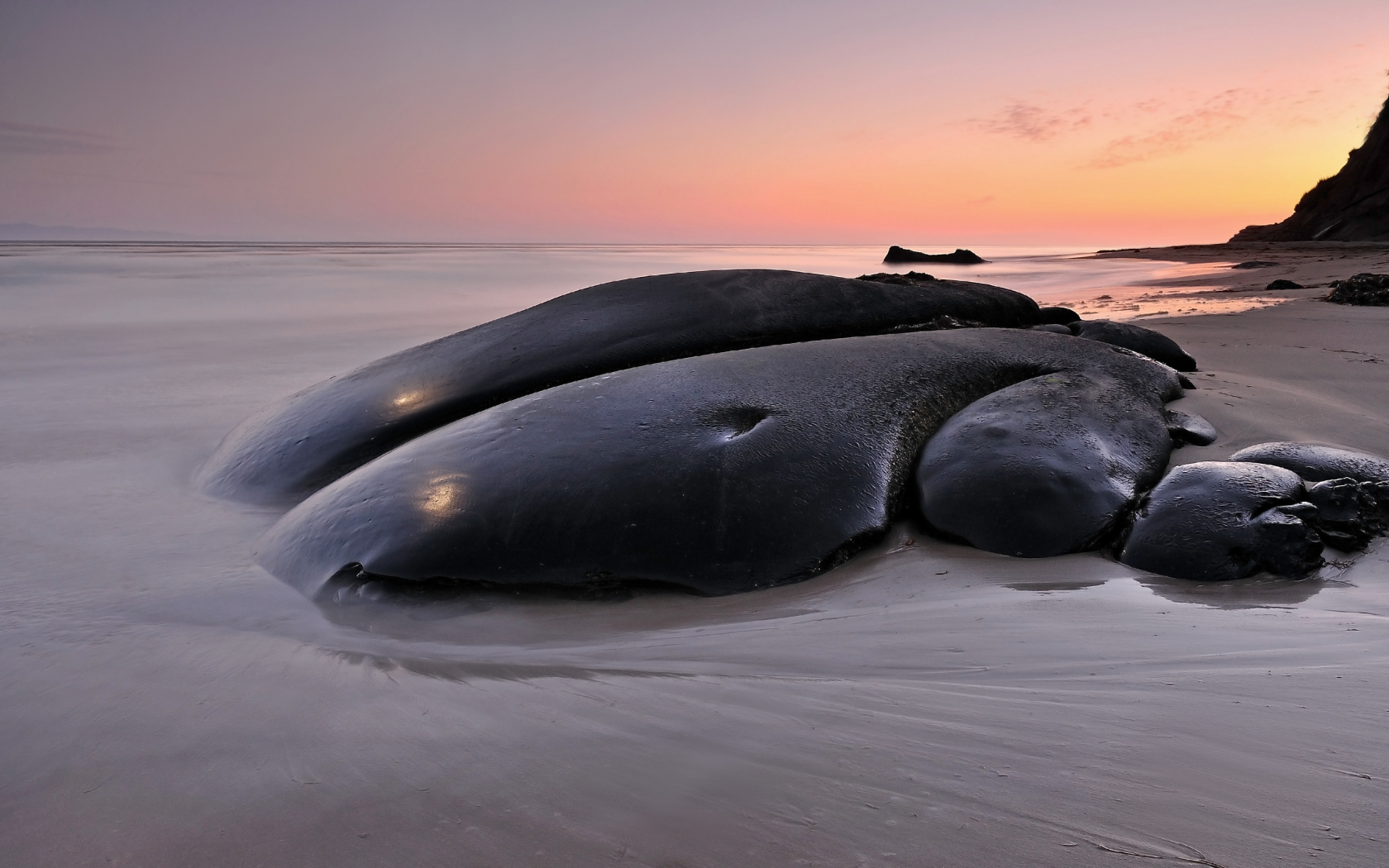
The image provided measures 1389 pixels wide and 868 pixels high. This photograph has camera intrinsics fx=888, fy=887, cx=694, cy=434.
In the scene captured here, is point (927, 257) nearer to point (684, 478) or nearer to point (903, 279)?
point (903, 279)

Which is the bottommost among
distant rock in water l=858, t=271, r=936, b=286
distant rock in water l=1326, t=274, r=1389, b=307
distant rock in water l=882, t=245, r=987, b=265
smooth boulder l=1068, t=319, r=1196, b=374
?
smooth boulder l=1068, t=319, r=1196, b=374

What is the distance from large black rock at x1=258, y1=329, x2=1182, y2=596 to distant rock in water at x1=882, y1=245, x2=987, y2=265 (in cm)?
2910

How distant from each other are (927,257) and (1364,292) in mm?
27067

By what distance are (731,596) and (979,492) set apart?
917 millimetres

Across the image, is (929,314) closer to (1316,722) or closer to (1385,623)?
(1385,623)

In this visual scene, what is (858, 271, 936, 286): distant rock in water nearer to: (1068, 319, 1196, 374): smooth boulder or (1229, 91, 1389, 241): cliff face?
(1068, 319, 1196, 374): smooth boulder

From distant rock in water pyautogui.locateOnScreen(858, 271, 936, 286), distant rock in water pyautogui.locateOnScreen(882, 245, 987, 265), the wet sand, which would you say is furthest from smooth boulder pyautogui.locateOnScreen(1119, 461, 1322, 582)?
distant rock in water pyautogui.locateOnScreen(882, 245, 987, 265)

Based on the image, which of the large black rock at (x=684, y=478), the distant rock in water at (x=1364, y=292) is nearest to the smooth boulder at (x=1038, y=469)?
the large black rock at (x=684, y=478)

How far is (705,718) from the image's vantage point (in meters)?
1.67

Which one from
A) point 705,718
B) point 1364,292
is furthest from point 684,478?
point 1364,292

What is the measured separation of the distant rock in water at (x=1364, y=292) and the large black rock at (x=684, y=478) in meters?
6.91

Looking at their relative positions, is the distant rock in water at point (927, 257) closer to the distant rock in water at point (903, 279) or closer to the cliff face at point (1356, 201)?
the cliff face at point (1356, 201)

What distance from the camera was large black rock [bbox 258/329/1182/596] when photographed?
251cm

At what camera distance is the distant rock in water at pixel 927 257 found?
3188cm
